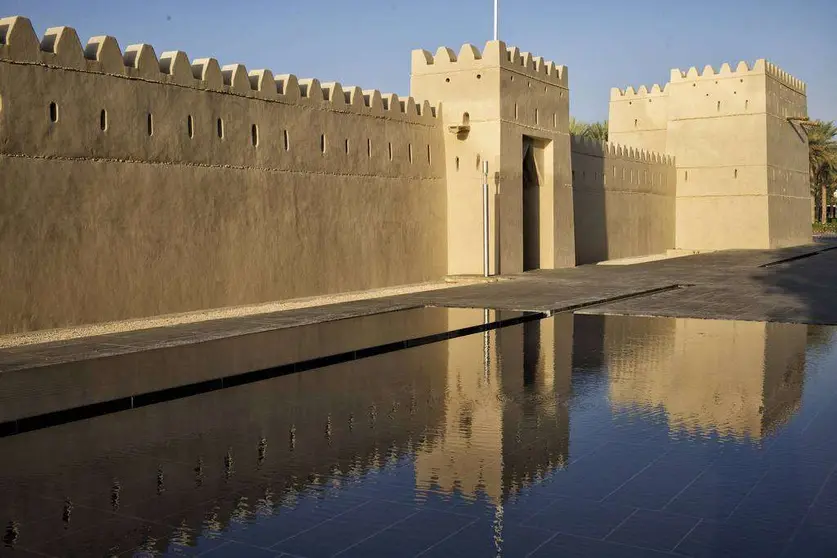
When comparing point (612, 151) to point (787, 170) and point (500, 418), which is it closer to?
point (787, 170)

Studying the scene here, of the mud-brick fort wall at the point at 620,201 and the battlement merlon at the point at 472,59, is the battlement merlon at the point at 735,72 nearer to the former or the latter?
the mud-brick fort wall at the point at 620,201

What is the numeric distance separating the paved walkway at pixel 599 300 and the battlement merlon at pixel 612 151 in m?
4.38

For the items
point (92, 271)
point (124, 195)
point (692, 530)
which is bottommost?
point (692, 530)

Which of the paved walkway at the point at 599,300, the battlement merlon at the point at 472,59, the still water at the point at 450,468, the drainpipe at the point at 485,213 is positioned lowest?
the still water at the point at 450,468

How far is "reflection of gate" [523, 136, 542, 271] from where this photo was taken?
2375cm

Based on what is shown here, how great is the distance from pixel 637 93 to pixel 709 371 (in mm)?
31183

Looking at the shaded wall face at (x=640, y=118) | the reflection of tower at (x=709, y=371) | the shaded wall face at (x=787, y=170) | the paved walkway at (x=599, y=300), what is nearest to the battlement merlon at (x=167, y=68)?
the paved walkway at (x=599, y=300)

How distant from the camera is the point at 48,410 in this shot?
6.63 m

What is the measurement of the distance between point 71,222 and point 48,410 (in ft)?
19.7

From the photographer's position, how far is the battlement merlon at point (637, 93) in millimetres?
37656

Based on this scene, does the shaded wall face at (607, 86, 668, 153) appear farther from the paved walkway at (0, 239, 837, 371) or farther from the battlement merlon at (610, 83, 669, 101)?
the paved walkway at (0, 239, 837, 371)

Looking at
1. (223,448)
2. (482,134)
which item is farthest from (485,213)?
(223,448)

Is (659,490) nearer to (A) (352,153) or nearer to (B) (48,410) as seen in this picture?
(B) (48,410)

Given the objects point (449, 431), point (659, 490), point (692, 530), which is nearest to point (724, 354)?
point (449, 431)
